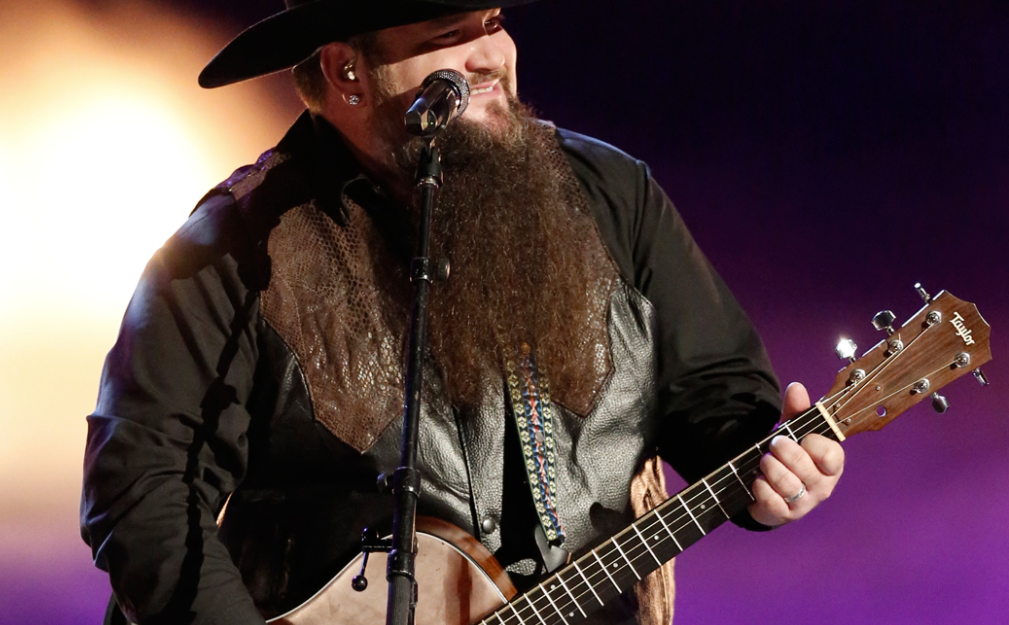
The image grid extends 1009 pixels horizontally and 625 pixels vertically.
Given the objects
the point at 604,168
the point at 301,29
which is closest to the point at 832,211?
the point at 604,168

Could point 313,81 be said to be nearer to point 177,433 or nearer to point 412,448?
point 177,433

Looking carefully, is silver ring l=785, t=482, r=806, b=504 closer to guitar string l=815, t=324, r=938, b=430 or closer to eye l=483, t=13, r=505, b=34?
guitar string l=815, t=324, r=938, b=430

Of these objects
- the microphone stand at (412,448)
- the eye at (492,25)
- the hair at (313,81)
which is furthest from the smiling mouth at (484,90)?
the microphone stand at (412,448)

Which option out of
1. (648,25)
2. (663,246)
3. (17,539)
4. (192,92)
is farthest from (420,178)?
(17,539)

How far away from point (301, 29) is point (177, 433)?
94 cm

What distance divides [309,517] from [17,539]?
2194 mm

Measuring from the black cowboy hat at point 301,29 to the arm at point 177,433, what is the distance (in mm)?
313

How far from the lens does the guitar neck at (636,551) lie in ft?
6.64

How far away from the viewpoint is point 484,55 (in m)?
2.24

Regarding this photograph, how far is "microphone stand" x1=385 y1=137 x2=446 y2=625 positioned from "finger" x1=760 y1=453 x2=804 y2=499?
2.35 ft

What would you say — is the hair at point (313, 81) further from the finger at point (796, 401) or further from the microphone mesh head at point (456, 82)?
the finger at point (796, 401)

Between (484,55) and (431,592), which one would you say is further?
(484,55)

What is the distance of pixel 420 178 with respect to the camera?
1693 mm

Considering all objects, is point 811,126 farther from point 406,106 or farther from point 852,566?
point 406,106
